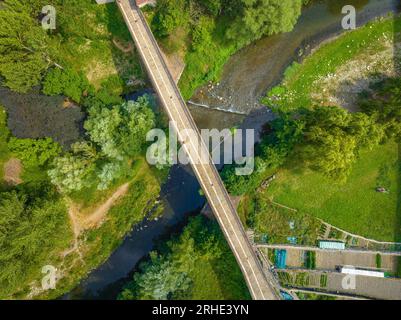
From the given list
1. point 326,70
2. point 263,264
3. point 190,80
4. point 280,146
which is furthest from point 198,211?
point 326,70

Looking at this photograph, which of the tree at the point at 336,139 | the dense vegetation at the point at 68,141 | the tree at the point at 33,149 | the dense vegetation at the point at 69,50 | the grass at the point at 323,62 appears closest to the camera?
the dense vegetation at the point at 69,50

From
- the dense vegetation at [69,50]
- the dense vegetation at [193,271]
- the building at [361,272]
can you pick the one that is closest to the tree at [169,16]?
the dense vegetation at [69,50]

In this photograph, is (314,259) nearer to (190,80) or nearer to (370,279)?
(370,279)

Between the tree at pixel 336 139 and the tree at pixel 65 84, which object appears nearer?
the tree at pixel 336 139

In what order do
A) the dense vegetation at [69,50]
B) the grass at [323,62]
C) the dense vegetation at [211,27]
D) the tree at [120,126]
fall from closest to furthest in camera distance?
the dense vegetation at [69,50], the tree at [120,126], the dense vegetation at [211,27], the grass at [323,62]

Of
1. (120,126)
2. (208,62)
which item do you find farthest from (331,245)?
(120,126)

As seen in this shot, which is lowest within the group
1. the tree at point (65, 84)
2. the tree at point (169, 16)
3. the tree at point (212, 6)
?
the tree at point (65, 84)

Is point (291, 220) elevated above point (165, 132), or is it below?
below

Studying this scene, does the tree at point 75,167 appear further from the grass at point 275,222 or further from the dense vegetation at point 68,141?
the grass at point 275,222
